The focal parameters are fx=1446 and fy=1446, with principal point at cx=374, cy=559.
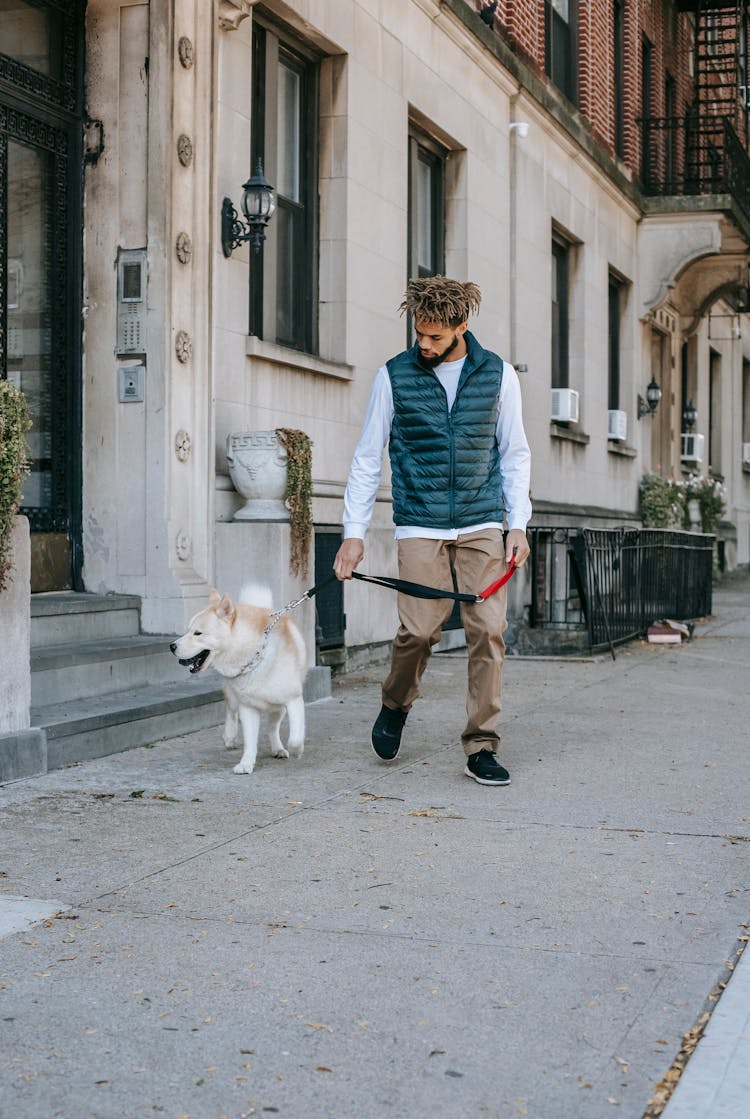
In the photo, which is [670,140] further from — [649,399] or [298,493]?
[298,493]

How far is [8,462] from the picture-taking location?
6.15 metres

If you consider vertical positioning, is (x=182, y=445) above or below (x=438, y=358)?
below

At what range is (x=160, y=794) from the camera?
20.3 feet

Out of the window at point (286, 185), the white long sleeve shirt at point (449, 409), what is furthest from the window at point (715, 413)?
the white long sleeve shirt at point (449, 409)

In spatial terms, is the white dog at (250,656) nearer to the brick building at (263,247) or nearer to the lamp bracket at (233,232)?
the brick building at (263,247)

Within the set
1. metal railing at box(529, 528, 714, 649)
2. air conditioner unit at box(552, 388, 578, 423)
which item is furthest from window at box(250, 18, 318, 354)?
air conditioner unit at box(552, 388, 578, 423)

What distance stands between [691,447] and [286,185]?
53.1 ft

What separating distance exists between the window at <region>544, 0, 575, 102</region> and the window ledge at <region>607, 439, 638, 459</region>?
15.7 feet

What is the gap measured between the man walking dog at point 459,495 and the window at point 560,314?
12449 millimetres

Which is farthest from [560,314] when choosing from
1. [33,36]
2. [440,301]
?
[440,301]

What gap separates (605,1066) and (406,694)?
3525mm

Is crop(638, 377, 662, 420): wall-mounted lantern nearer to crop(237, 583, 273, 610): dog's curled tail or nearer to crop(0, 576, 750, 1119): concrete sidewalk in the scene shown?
crop(0, 576, 750, 1119): concrete sidewalk

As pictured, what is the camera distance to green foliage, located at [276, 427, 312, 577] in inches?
366

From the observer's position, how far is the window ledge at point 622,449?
2075 centimetres
